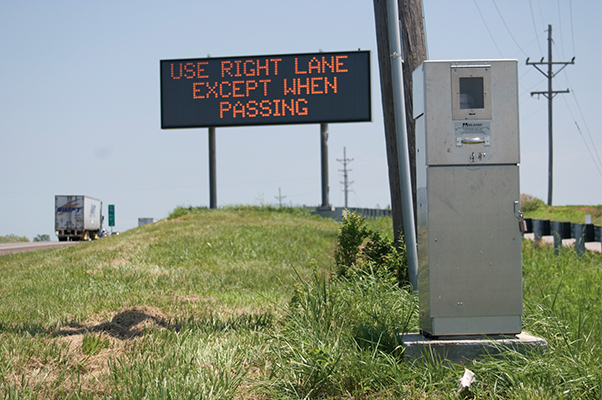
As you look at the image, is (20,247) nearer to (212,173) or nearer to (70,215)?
(212,173)

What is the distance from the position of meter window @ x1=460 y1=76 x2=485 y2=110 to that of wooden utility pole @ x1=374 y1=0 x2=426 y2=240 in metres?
3.25

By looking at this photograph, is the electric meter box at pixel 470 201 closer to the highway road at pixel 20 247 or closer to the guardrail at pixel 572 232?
the guardrail at pixel 572 232

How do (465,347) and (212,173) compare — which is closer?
(465,347)

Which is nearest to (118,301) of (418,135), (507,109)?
(418,135)

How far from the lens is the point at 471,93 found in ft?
13.3

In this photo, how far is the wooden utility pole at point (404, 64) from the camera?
7.19 meters

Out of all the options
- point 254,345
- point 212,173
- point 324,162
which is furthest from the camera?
point 324,162

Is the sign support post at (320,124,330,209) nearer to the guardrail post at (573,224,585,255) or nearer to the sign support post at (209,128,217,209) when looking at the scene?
the sign support post at (209,128,217,209)

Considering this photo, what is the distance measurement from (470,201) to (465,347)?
44.5 inches

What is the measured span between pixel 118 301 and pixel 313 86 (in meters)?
17.2

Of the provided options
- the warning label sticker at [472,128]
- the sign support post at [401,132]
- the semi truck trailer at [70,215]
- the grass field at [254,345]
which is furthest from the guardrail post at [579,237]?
the semi truck trailer at [70,215]

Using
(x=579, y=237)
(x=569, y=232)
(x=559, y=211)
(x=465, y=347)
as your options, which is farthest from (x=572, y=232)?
(x=559, y=211)

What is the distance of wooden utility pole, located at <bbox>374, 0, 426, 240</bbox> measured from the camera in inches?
283

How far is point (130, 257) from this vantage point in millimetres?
11203
